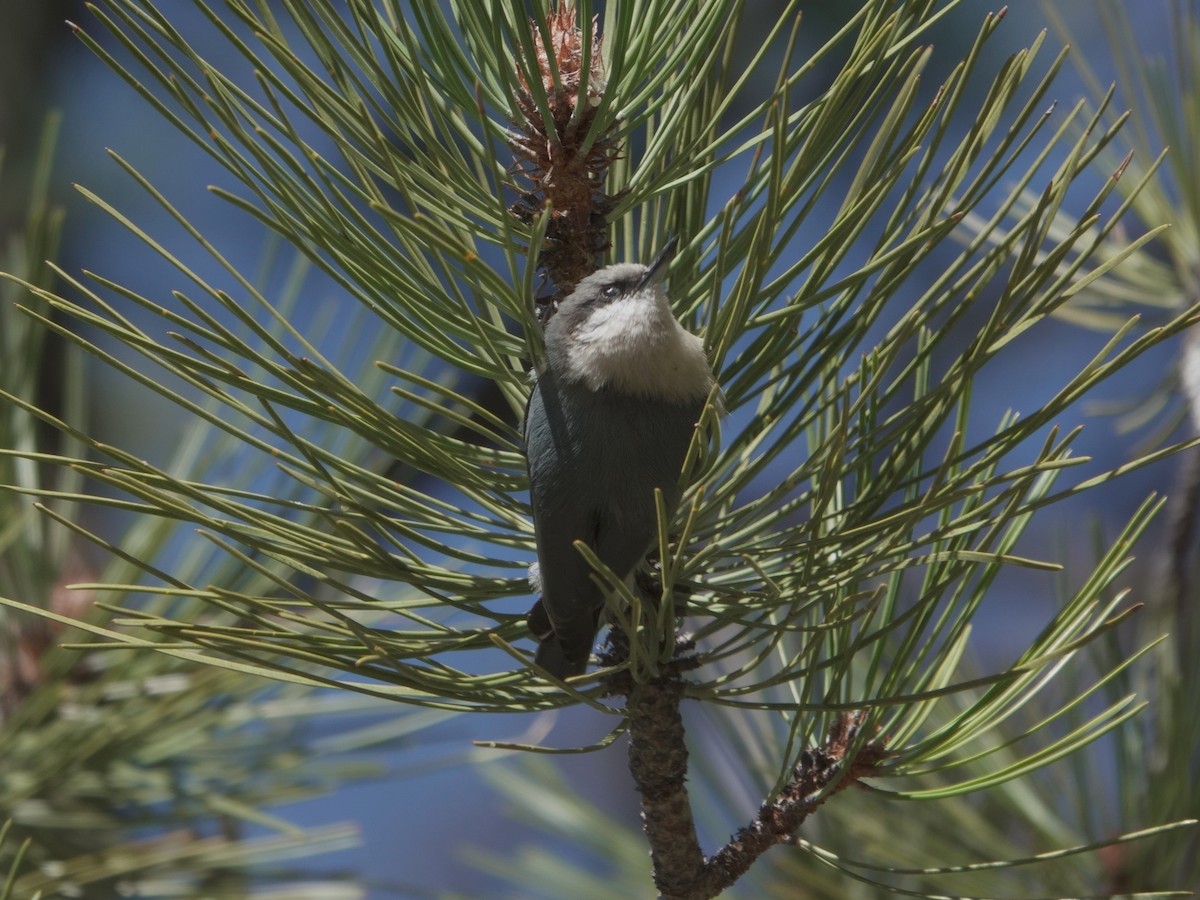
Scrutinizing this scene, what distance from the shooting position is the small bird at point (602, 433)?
84 centimetres

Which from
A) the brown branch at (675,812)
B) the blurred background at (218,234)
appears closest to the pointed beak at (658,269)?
the brown branch at (675,812)

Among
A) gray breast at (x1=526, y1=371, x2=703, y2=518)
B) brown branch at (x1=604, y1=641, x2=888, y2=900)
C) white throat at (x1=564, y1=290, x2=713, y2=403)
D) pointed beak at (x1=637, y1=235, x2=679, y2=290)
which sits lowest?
brown branch at (x1=604, y1=641, x2=888, y2=900)

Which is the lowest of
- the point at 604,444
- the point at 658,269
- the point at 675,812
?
the point at 675,812

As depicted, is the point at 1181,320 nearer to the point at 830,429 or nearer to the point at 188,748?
the point at 830,429

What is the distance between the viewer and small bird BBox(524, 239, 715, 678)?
0.84m

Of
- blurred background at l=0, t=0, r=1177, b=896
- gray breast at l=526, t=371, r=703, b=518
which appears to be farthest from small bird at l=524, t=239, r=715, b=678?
blurred background at l=0, t=0, r=1177, b=896

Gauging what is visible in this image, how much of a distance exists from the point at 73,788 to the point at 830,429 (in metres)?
0.82

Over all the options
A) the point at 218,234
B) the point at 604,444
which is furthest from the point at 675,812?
the point at 218,234

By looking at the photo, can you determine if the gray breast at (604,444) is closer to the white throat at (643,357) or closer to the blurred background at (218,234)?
the white throat at (643,357)

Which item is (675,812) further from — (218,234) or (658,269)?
(218,234)

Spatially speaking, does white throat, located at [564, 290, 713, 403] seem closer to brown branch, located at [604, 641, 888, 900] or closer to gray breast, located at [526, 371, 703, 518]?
gray breast, located at [526, 371, 703, 518]

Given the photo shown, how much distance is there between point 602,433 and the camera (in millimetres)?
872

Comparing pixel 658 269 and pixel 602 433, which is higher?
pixel 658 269

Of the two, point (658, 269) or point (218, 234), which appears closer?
point (658, 269)
